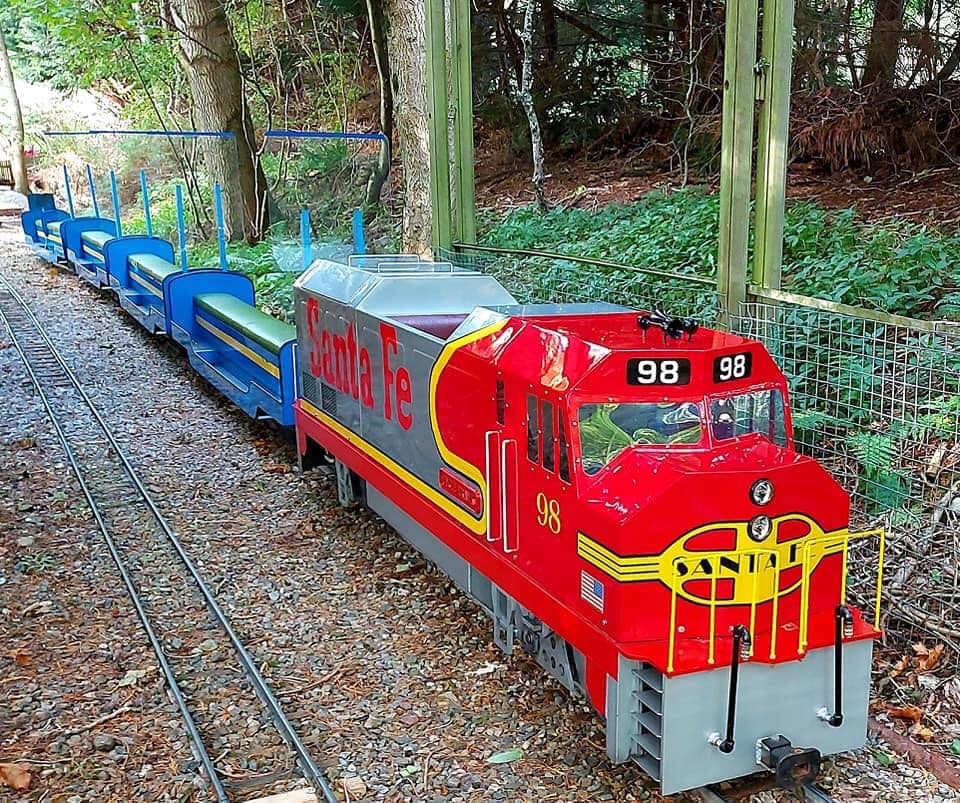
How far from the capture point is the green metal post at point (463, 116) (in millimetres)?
11141

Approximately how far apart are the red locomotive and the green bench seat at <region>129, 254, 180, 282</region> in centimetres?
1105

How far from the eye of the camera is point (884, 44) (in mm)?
12594

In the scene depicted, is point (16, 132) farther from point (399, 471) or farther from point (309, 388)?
point (399, 471)

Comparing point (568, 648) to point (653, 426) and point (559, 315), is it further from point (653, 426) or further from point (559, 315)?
point (559, 315)

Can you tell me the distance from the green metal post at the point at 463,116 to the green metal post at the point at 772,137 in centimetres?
481

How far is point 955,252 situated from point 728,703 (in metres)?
6.22

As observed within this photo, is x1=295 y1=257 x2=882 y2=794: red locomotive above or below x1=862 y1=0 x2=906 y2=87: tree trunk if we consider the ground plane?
below

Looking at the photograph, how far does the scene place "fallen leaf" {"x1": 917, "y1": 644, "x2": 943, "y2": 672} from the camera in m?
6.06

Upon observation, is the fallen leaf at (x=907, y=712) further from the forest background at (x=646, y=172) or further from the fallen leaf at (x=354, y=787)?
the fallen leaf at (x=354, y=787)

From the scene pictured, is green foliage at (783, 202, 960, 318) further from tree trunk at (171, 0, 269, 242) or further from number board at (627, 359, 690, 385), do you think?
tree trunk at (171, 0, 269, 242)

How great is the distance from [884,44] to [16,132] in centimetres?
3304

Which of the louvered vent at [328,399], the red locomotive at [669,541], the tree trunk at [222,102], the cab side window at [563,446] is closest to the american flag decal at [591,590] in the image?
the red locomotive at [669,541]

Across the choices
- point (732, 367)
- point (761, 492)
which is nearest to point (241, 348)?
point (732, 367)

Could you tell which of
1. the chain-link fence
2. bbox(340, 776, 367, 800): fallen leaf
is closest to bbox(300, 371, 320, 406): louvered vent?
the chain-link fence
